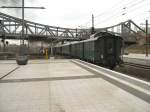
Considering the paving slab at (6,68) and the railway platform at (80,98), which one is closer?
the railway platform at (80,98)

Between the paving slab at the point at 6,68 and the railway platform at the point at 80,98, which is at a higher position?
the paving slab at the point at 6,68

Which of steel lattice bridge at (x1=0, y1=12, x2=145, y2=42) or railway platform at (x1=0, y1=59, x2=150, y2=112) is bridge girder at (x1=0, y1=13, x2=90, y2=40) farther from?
Answer: railway platform at (x1=0, y1=59, x2=150, y2=112)

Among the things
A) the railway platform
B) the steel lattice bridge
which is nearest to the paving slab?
the railway platform

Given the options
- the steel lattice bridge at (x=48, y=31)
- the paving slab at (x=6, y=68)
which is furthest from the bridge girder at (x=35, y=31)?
the paving slab at (x=6, y=68)

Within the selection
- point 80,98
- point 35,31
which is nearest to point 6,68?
point 80,98

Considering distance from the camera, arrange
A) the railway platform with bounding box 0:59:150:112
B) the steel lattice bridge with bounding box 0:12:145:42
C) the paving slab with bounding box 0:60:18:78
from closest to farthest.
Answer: the railway platform with bounding box 0:59:150:112 → the paving slab with bounding box 0:60:18:78 → the steel lattice bridge with bounding box 0:12:145:42

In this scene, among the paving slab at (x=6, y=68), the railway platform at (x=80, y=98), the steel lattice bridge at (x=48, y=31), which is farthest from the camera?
the steel lattice bridge at (x=48, y=31)

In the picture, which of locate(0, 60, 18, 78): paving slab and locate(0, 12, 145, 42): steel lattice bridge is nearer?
locate(0, 60, 18, 78): paving slab

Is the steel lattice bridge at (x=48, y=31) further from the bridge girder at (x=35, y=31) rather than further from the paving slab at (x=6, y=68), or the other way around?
the paving slab at (x=6, y=68)

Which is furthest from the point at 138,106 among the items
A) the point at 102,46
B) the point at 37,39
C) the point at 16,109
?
the point at 37,39

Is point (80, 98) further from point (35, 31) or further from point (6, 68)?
point (35, 31)

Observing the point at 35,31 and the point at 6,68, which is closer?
the point at 6,68

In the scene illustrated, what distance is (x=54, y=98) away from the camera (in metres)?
9.01

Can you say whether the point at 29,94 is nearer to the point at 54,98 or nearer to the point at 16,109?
the point at 54,98
